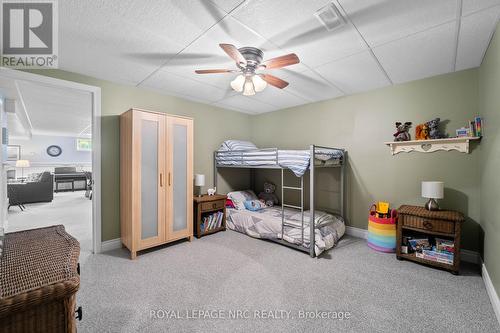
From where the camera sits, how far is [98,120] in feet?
9.54

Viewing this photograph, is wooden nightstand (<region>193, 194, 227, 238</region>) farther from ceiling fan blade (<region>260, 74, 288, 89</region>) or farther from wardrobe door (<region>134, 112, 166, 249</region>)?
ceiling fan blade (<region>260, 74, 288, 89</region>)

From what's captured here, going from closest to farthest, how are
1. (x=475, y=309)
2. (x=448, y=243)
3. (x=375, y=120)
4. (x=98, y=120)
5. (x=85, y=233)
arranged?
(x=475, y=309) → (x=448, y=243) → (x=98, y=120) → (x=375, y=120) → (x=85, y=233)

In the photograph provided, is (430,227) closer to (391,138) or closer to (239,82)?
(391,138)

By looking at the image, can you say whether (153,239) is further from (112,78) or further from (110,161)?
(112,78)

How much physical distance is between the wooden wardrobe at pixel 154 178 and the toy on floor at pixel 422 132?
3.25 metres

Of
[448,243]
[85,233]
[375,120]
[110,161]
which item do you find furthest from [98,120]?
[448,243]

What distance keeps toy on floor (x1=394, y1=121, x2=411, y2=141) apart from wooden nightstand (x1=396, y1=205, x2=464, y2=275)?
96 cm

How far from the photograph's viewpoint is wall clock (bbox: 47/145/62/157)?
9.56m

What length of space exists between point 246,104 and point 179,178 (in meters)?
2.00

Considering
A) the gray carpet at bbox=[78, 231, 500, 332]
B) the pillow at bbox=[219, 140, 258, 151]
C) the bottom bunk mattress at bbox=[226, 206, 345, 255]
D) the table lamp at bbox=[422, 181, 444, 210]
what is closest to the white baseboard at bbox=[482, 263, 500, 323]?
the gray carpet at bbox=[78, 231, 500, 332]

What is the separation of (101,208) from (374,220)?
387 centimetres

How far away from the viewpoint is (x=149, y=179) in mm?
2924

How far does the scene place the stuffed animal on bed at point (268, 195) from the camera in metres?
4.50

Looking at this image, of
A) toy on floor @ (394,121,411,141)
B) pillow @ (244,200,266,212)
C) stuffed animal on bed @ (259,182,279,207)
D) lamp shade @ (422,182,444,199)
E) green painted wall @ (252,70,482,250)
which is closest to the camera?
lamp shade @ (422,182,444,199)
